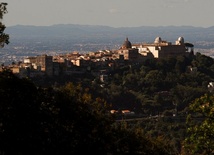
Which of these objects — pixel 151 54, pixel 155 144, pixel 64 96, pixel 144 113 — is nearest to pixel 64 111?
pixel 64 96

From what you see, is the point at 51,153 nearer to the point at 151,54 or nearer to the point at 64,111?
the point at 64,111

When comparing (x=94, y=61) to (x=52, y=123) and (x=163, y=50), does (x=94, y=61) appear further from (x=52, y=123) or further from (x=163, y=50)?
(x=52, y=123)

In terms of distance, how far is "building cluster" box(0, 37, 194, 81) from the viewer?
220 feet

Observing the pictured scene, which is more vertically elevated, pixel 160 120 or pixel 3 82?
pixel 3 82

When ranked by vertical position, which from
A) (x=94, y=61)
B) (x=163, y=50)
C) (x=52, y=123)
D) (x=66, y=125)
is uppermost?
(x=52, y=123)

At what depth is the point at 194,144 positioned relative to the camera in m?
12.7

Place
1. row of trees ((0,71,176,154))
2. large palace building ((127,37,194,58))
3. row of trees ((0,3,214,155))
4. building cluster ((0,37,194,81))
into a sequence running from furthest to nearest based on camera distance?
large palace building ((127,37,194,58)) < building cluster ((0,37,194,81)) < row of trees ((0,71,176,154)) < row of trees ((0,3,214,155))

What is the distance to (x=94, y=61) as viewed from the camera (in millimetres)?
74688

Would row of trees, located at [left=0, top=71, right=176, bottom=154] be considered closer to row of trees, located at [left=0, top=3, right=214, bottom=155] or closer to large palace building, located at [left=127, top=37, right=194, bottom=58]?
row of trees, located at [left=0, top=3, right=214, bottom=155]

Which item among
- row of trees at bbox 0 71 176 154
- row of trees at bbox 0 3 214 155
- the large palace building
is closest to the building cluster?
the large palace building

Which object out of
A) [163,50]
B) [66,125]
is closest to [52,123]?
[66,125]

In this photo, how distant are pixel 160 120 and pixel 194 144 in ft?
143

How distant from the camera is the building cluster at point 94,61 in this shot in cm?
6694

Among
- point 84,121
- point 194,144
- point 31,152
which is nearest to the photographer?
point 194,144
